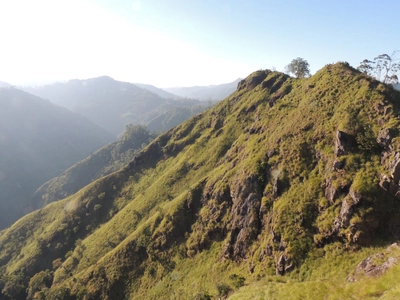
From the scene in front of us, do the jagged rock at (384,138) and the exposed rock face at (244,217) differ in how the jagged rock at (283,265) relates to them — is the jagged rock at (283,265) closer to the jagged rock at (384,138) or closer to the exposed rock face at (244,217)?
the exposed rock face at (244,217)

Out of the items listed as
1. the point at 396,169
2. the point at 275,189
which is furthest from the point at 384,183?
the point at 275,189

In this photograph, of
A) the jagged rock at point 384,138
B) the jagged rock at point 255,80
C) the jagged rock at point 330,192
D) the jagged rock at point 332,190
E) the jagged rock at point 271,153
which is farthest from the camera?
→ the jagged rock at point 255,80

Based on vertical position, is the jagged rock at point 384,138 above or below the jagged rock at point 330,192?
above

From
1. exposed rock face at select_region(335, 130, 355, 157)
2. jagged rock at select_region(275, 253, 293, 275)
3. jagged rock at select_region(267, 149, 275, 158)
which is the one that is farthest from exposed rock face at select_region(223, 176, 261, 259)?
exposed rock face at select_region(335, 130, 355, 157)

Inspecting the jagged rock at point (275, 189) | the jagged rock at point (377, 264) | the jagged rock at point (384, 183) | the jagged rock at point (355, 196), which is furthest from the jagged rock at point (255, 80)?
the jagged rock at point (377, 264)

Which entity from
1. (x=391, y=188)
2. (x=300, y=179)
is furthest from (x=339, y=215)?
(x=300, y=179)

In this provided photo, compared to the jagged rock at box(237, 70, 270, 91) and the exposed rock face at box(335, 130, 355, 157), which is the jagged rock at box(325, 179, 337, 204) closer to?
the exposed rock face at box(335, 130, 355, 157)
